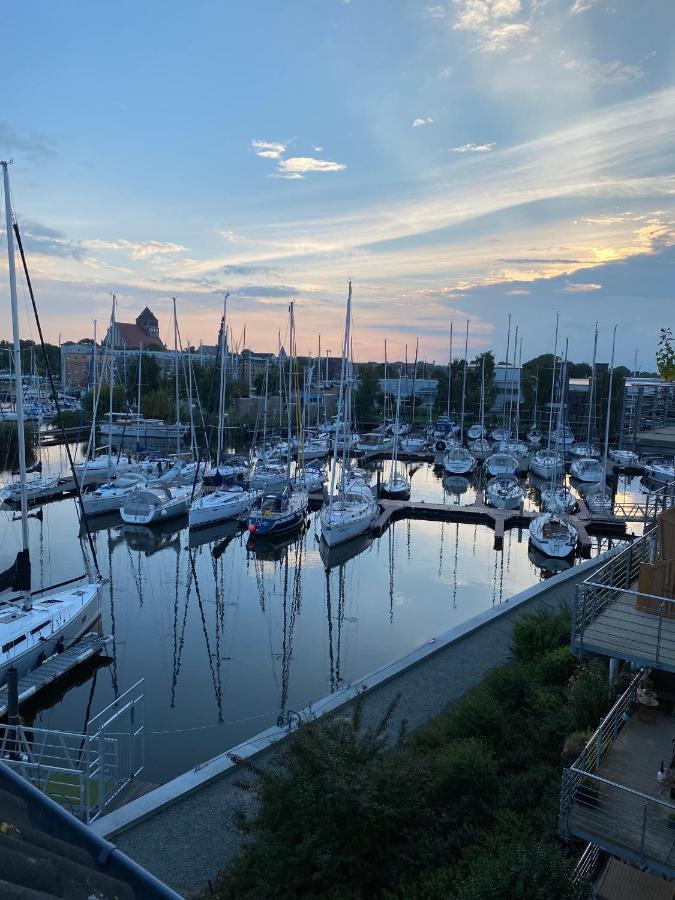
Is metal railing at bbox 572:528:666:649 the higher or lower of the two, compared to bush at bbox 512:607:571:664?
higher

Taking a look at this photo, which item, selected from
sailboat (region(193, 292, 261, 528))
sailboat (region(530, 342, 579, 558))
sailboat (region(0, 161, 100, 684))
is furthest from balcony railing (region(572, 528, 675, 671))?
sailboat (region(193, 292, 261, 528))

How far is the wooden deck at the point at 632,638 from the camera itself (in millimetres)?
6972

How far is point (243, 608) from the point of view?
24750 mm

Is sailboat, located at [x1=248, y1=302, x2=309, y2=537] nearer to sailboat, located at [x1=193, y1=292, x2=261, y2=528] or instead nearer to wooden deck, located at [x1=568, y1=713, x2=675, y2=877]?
sailboat, located at [x1=193, y1=292, x2=261, y2=528]

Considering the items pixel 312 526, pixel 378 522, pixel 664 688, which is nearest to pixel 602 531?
pixel 378 522

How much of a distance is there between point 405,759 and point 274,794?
1.81 m

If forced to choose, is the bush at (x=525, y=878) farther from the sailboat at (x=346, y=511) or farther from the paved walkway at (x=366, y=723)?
the sailboat at (x=346, y=511)

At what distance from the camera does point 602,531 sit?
3547 cm

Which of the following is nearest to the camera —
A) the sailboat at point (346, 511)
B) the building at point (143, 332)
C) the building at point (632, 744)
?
the building at point (632, 744)

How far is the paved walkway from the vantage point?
9094 millimetres

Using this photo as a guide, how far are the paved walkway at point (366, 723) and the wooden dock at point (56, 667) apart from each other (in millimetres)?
4002

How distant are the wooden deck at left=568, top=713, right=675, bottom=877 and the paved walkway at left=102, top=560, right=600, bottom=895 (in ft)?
15.7

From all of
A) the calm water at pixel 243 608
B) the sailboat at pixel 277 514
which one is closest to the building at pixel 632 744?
the calm water at pixel 243 608

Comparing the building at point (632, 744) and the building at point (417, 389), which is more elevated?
the building at point (417, 389)
